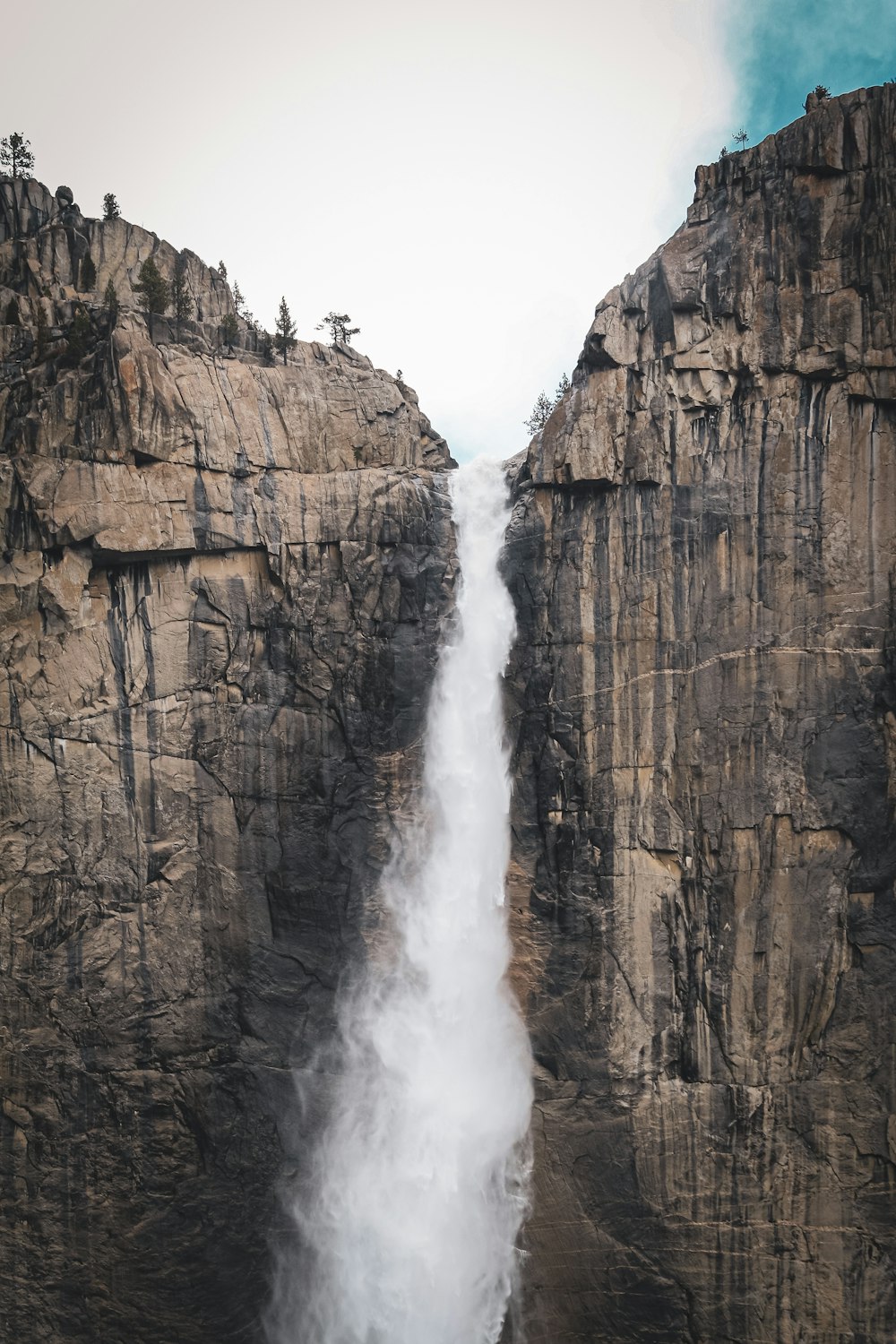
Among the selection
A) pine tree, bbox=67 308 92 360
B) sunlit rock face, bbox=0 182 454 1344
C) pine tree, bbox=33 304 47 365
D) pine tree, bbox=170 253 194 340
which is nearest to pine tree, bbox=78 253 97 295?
pine tree, bbox=170 253 194 340

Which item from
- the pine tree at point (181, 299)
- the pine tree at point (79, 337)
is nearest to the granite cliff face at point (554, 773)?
the pine tree at point (79, 337)

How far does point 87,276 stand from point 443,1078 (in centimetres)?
2761

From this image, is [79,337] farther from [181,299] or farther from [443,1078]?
[443,1078]

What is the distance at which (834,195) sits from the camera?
87.1 ft

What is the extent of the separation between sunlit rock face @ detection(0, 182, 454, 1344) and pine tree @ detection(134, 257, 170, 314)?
6.32ft

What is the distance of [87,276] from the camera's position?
32.8m

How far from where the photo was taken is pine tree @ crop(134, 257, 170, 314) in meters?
31.3

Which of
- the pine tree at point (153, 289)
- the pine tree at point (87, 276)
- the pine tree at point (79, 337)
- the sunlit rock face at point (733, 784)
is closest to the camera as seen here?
the sunlit rock face at point (733, 784)

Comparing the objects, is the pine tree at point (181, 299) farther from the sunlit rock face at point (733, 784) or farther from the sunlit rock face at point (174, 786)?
the sunlit rock face at point (733, 784)

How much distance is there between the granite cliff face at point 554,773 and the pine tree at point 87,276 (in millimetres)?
2346

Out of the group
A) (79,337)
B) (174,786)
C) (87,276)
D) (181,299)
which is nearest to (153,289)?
(181,299)

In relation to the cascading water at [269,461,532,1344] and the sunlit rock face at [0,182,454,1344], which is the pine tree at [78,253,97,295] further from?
the cascading water at [269,461,532,1344]

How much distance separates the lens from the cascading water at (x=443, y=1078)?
93.6 feet

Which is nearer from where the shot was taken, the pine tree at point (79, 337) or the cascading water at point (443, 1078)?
the cascading water at point (443, 1078)
